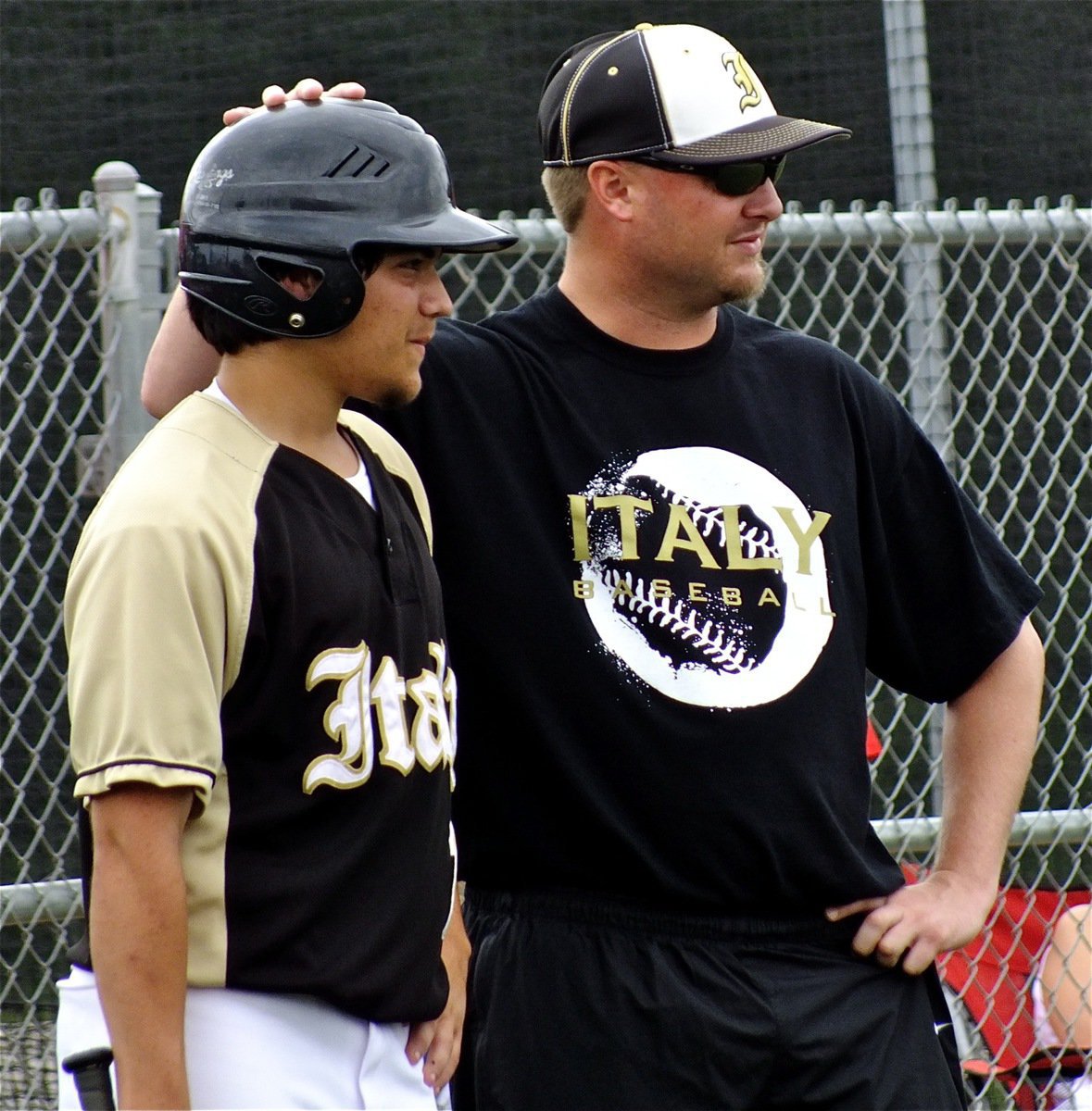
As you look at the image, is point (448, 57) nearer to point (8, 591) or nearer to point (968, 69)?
point (968, 69)

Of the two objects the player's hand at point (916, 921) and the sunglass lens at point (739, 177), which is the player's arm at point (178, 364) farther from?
the player's hand at point (916, 921)

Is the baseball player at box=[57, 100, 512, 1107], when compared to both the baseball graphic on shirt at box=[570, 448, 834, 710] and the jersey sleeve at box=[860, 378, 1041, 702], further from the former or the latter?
the jersey sleeve at box=[860, 378, 1041, 702]

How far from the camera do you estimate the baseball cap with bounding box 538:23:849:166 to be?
96.1 inches

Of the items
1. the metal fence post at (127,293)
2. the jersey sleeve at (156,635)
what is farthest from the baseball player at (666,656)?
the metal fence post at (127,293)

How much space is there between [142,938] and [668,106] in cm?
145

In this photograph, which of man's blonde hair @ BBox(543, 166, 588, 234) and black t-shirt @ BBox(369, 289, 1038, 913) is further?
man's blonde hair @ BBox(543, 166, 588, 234)

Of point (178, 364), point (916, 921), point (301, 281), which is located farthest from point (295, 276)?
point (916, 921)

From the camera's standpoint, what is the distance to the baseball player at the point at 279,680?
1.65 metres

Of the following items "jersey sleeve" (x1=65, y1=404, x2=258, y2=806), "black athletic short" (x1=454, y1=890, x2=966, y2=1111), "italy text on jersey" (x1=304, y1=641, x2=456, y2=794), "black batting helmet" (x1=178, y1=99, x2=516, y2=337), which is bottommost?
"black athletic short" (x1=454, y1=890, x2=966, y2=1111)

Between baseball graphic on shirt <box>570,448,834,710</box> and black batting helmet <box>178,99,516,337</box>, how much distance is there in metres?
0.54

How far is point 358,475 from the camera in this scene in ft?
6.53

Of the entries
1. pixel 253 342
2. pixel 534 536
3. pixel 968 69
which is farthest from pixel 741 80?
pixel 968 69

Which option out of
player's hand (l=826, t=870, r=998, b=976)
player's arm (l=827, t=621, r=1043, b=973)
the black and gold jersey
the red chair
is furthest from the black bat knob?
the red chair

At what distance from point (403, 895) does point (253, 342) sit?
66cm
